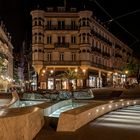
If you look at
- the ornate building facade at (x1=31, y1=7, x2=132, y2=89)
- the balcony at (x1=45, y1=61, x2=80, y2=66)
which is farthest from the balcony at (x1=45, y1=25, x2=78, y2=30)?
the balcony at (x1=45, y1=61, x2=80, y2=66)

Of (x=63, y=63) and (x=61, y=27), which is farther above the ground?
(x=61, y=27)

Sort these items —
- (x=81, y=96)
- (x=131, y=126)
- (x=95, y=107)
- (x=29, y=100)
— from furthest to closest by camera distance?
(x=81, y=96) → (x=29, y=100) → (x=95, y=107) → (x=131, y=126)

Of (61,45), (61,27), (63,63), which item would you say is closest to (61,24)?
(61,27)

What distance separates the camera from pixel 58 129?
13.1m

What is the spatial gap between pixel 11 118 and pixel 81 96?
24.2 meters

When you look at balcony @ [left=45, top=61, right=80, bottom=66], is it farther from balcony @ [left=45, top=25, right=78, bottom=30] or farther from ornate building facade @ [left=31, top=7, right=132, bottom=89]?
balcony @ [left=45, top=25, right=78, bottom=30]

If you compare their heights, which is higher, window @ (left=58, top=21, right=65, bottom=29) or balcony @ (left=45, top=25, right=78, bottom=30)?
window @ (left=58, top=21, right=65, bottom=29)

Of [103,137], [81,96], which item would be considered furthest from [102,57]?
[103,137]

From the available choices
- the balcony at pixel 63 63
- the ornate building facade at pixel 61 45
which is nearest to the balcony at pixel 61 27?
the ornate building facade at pixel 61 45

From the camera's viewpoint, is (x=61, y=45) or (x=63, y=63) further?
(x=63, y=63)

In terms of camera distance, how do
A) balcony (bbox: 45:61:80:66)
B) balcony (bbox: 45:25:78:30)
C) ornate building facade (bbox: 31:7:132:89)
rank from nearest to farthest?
ornate building facade (bbox: 31:7:132:89)
balcony (bbox: 45:25:78:30)
balcony (bbox: 45:61:80:66)

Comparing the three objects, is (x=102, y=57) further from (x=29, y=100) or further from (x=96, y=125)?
(x=96, y=125)

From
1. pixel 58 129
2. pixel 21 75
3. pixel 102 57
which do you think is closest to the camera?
pixel 58 129

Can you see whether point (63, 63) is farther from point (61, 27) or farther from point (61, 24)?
point (61, 24)
